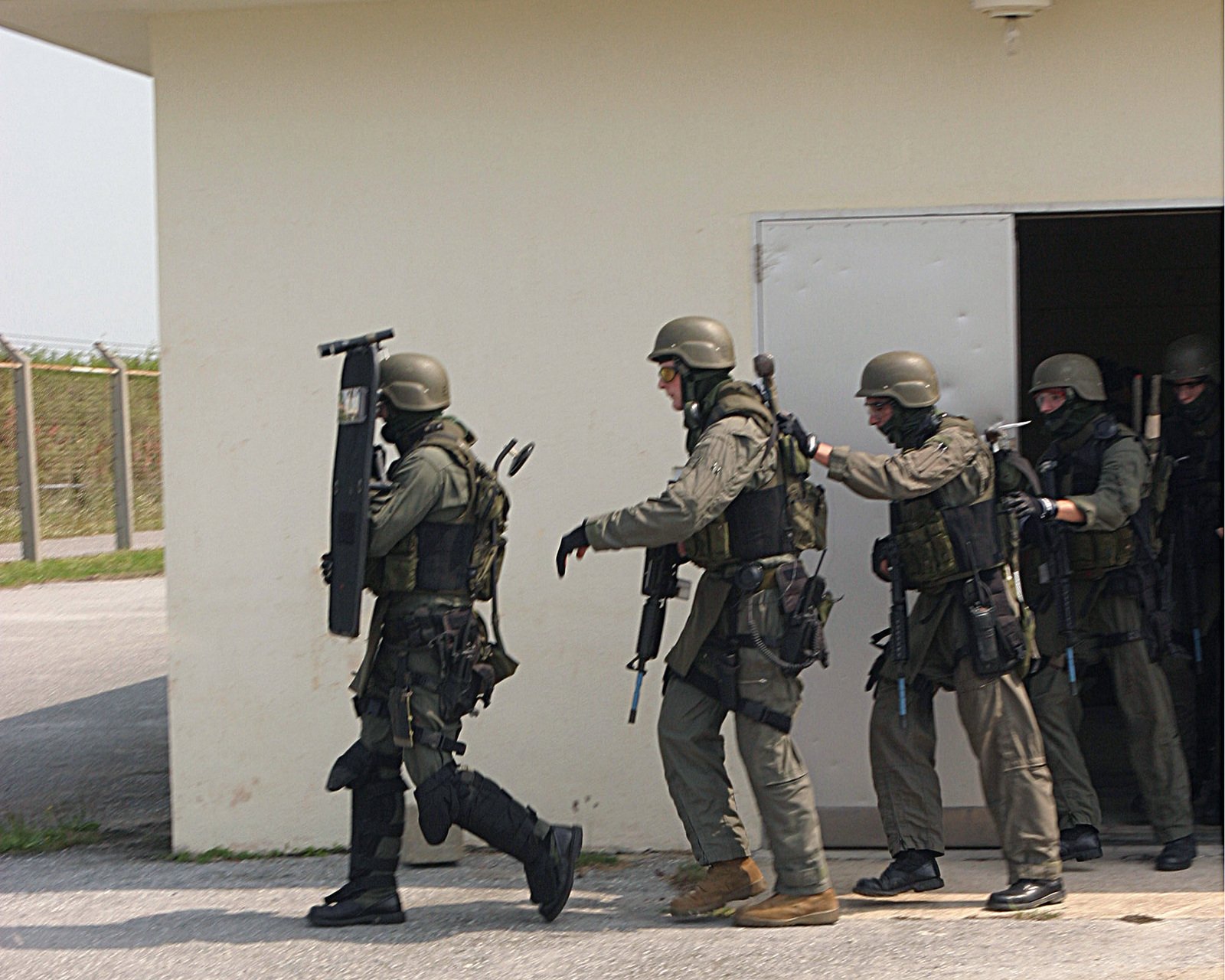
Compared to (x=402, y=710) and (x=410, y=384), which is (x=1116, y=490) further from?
(x=402, y=710)

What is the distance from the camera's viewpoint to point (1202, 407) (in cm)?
581

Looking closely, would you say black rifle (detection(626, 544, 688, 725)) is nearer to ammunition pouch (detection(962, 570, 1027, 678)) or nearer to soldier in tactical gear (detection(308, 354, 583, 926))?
soldier in tactical gear (detection(308, 354, 583, 926))

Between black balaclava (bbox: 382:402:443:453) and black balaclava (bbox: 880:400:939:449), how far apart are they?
151 centimetres

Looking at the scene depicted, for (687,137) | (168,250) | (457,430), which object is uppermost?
(687,137)

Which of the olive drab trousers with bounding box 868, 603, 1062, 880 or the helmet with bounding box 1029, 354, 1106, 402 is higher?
the helmet with bounding box 1029, 354, 1106, 402

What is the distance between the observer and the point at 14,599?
615 inches

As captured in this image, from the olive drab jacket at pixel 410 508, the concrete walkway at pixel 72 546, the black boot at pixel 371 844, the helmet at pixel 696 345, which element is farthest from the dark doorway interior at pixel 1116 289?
the concrete walkway at pixel 72 546

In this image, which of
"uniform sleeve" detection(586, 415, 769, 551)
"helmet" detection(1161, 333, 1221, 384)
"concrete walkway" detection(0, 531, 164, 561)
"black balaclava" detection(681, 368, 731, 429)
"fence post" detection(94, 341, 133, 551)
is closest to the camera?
"uniform sleeve" detection(586, 415, 769, 551)

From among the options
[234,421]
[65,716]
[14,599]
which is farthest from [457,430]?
[14,599]

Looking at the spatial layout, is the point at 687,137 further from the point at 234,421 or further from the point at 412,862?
the point at 412,862

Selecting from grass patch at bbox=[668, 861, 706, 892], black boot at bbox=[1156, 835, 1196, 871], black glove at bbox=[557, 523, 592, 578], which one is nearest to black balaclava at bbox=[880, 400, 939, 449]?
black glove at bbox=[557, 523, 592, 578]

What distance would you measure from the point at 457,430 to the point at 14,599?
40.4 feet

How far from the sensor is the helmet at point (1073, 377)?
545 cm

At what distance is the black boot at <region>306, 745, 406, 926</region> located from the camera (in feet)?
15.6
